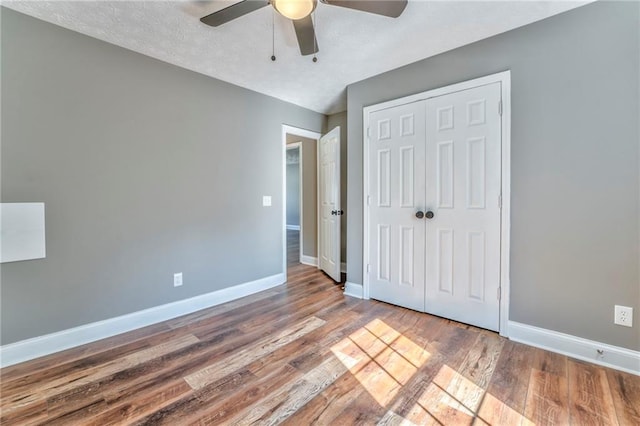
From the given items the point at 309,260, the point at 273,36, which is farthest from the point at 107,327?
the point at 309,260

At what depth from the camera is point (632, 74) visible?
1.78 meters

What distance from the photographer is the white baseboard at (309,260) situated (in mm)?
4816

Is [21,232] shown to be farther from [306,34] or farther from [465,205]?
[465,205]

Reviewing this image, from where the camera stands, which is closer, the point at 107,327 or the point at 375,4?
the point at 375,4

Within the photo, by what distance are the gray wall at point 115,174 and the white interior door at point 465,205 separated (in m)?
2.08

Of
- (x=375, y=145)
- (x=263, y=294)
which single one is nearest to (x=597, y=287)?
(x=375, y=145)

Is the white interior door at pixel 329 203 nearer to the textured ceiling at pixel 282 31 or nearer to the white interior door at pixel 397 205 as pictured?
the white interior door at pixel 397 205

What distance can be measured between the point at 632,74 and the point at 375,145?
1.88 meters

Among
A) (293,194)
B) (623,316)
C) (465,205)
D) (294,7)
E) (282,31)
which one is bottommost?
(623,316)

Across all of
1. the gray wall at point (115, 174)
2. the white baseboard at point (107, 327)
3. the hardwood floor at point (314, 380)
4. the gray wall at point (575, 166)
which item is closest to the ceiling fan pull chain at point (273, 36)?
the gray wall at point (115, 174)

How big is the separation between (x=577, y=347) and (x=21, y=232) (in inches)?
160

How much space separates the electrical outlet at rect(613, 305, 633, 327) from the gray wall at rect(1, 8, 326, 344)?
3245 millimetres

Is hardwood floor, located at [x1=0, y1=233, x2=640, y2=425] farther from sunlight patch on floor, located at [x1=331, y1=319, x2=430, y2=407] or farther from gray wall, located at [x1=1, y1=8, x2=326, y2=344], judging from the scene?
gray wall, located at [x1=1, y1=8, x2=326, y2=344]

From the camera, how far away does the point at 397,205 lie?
2.88m
